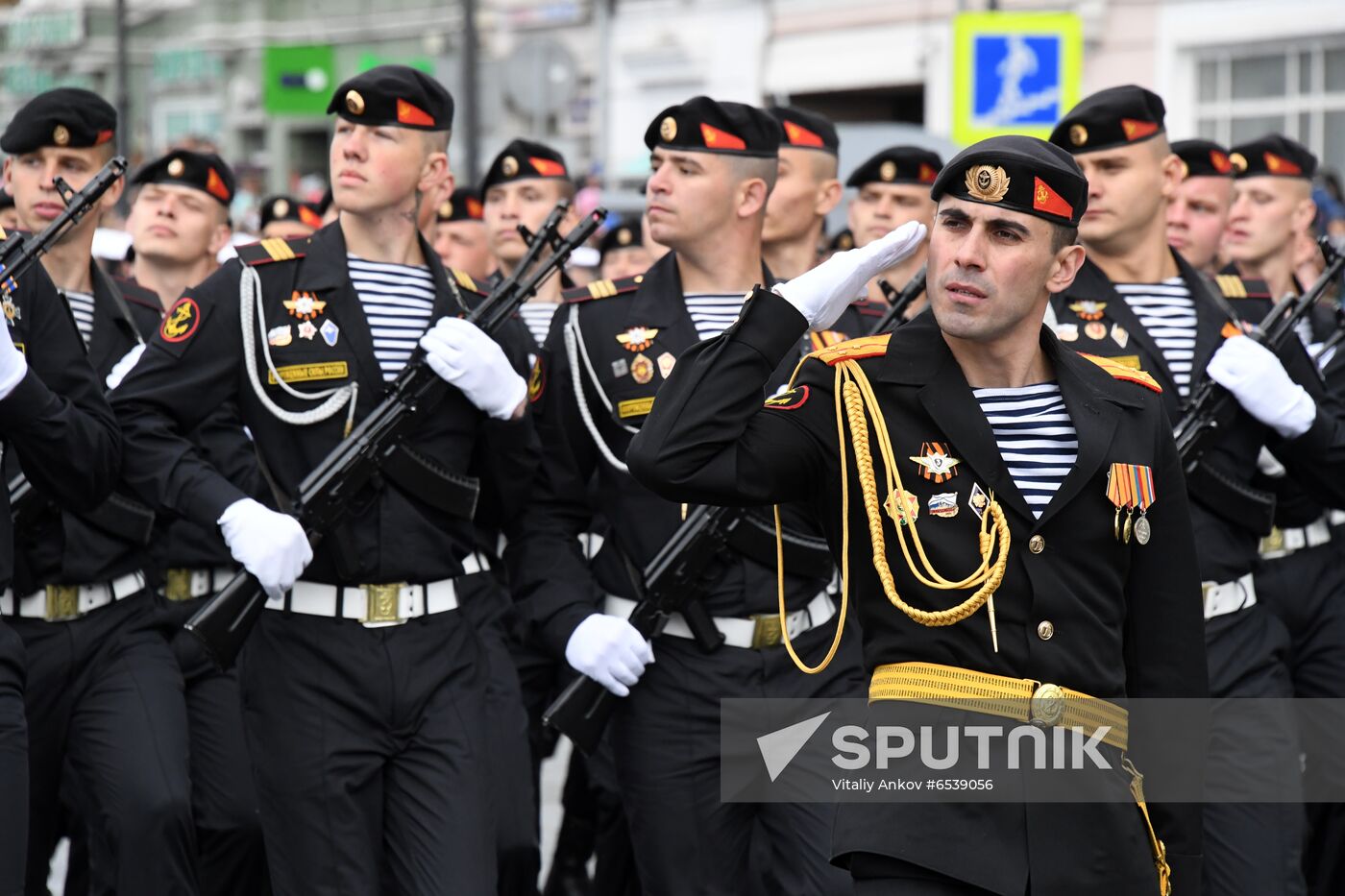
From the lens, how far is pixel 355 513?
5.01 metres

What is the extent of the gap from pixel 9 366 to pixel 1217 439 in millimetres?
3181

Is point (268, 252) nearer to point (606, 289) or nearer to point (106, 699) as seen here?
point (606, 289)

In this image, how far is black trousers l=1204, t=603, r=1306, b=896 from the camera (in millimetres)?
5234

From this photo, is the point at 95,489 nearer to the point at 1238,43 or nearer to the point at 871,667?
the point at 871,667

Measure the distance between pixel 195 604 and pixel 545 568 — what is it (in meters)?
1.40

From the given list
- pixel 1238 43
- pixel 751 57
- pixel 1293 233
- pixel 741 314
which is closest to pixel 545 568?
pixel 741 314

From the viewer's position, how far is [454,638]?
5.09m

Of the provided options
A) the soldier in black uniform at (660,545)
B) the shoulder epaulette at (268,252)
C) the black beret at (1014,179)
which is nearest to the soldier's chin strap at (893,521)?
the black beret at (1014,179)

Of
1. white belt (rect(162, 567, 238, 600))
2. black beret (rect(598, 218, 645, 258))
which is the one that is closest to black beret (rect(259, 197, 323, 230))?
black beret (rect(598, 218, 645, 258))

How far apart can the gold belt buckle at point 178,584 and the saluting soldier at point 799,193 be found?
2.15 m

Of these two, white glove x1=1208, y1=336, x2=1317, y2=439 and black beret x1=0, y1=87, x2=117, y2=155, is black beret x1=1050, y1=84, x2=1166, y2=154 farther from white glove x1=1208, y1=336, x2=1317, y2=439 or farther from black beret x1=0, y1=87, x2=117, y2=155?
black beret x1=0, y1=87, x2=117, y2=155

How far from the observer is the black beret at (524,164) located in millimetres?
8492

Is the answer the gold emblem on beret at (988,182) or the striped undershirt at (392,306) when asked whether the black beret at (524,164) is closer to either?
the striped undershirt at (392,306)

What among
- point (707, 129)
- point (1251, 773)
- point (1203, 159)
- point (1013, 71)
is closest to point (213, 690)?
point (707, 129)
